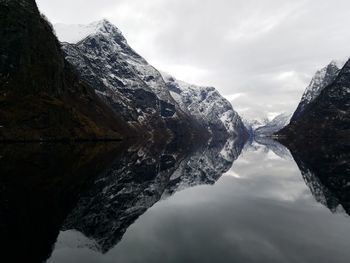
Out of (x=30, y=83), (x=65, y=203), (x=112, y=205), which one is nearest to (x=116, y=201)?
(x=112, y=205)

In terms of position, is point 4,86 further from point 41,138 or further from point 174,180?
point 174,180

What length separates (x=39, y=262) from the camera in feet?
70.7

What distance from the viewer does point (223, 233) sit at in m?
30.5

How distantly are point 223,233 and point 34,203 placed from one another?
16390 millimetres

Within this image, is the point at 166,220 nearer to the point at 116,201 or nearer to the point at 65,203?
the point at 65,203

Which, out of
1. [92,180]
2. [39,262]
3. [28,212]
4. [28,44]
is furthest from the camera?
[28,44]

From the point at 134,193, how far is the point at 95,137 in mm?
135249

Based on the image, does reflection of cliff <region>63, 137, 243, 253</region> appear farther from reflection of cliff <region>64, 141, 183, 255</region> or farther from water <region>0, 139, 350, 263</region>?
water <region>0, 139, 350, 263</region>

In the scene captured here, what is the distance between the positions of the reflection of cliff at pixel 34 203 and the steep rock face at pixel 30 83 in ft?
208

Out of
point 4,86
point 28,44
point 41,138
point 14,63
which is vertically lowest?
point 41,138

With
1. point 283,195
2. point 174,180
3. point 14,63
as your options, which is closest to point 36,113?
point 14,63

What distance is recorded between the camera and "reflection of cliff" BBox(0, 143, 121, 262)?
23609 millimetres

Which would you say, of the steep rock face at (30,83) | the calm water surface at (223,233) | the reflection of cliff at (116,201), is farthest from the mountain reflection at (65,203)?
the steep rock face at (30,83)

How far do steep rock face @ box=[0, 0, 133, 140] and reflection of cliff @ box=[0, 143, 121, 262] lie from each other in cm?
6338
